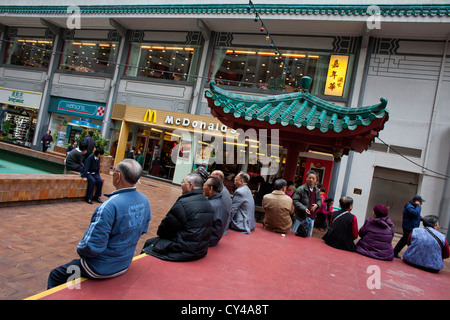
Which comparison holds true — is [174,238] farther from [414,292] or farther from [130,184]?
[414,292]

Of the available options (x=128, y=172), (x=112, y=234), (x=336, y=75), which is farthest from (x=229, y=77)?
(x=112, y=234)

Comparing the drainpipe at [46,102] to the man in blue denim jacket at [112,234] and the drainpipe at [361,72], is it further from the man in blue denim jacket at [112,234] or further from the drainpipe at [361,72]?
the man in blue denim jacket at [112,234]

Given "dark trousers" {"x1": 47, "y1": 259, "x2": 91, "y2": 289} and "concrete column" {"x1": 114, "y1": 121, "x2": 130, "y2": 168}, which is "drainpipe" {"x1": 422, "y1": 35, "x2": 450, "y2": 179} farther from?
"concrete column" {"x1": 114, "y1": 121, "x2": 130, "y2": 168}

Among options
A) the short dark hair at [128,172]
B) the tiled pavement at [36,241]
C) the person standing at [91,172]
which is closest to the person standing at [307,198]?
the tiled pavement at [36,241]

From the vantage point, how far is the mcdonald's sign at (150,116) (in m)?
15.5

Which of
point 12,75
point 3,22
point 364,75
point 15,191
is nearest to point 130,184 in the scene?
point 15,191

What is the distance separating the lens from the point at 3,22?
2027cm

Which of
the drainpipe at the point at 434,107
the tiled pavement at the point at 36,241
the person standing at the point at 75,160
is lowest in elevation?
the tiled pavement at the point at 36,241

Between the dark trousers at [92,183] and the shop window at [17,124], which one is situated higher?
the shop window at [17,124]

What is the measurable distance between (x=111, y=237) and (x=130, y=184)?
509 mm

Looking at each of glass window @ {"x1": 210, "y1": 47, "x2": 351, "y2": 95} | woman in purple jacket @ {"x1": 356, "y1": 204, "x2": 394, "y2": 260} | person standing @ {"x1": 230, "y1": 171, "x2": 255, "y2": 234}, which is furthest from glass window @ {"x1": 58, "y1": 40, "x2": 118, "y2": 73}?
woman in purple jacket @ {"x1": 356, "y1": 204, "x2": 394, "y2": 260}

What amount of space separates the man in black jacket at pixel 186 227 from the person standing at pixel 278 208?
8.81 ft

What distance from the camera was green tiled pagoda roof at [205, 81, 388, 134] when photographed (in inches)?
209

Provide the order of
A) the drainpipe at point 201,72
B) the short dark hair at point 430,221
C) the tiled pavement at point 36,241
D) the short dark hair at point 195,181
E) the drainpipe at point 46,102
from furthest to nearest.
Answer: the drainpipe at point 46,102 → the drainpipe at point 201,72 → the short dark hair at point 430,221 → the short dark hair at point 195,181 → the tiled pavement at point 36,241
